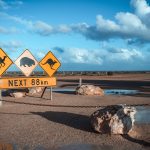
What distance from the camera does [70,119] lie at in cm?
1157

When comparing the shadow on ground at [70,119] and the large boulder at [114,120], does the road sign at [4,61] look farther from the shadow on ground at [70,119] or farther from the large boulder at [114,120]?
the large boulder at [114,120]

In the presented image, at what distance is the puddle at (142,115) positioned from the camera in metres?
10.8

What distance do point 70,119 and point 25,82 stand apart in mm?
5680

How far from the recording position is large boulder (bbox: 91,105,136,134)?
8977 millimetres

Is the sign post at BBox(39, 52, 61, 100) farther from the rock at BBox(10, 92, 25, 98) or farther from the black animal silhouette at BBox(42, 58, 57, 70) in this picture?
the rock at BBox(10, 92, 25, 98)

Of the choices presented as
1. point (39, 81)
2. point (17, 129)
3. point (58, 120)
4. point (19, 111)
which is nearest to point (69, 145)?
point (17, 129)

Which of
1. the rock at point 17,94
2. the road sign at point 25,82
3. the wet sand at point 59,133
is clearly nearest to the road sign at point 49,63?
the road sign at point 25,82

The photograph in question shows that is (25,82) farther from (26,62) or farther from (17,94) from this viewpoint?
(17,94)

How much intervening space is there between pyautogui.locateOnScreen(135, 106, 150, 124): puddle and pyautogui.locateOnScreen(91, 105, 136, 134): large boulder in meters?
1.50

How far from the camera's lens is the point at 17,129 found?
1012 cm

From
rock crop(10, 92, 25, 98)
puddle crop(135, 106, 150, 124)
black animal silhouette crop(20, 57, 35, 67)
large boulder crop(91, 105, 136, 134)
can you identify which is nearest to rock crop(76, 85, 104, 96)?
rock crop(10, 92, 25, 98)

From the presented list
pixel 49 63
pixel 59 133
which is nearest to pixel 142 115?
pixel 59 133

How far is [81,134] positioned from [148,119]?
9.34 ft

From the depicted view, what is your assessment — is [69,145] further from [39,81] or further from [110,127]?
[39,81]
